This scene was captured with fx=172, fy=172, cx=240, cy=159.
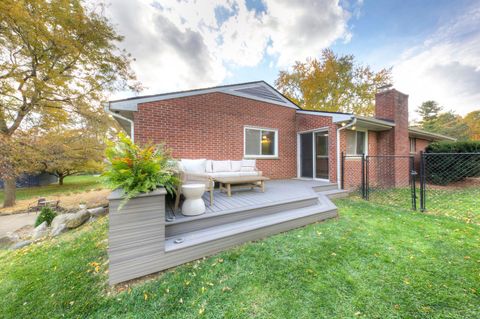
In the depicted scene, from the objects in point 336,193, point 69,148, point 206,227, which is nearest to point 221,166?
point 206,227

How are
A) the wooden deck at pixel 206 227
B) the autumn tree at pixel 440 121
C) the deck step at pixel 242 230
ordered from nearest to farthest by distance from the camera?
the wooden deck at pixel 206 227
the deck step at pixel 242 230
the autumn tree at pixel 440 121

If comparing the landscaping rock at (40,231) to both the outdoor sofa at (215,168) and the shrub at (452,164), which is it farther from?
the shrub at (452,164)

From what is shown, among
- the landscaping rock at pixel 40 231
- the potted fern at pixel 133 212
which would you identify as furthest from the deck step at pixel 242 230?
the landscaping rock at pixel 40 231

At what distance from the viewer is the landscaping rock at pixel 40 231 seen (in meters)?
4.54

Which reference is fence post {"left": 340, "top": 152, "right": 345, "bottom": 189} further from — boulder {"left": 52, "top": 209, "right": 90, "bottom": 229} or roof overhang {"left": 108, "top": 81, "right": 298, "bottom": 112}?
boulder {"left": 52, "top": 209, "right": 90, "bottom": 229}

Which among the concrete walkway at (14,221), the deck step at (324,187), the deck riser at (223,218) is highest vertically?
the deck step at (324,187)

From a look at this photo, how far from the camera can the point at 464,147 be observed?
8930mm

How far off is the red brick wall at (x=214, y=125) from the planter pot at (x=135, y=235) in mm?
3666

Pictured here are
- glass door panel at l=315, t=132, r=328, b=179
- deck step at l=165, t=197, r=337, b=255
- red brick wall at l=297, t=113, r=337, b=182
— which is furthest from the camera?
glass door panel at l=315, t=132, r=328, b=179

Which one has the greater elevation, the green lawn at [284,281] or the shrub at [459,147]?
the shrub at [459,147]

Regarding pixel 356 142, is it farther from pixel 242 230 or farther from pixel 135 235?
pixel 135 235

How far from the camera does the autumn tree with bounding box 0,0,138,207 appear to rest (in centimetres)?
684

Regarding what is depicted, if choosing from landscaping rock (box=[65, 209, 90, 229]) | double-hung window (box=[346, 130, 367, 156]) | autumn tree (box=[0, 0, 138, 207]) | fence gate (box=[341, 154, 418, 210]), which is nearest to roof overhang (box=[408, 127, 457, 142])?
fence gate (box=[341, 154, 418, 210])

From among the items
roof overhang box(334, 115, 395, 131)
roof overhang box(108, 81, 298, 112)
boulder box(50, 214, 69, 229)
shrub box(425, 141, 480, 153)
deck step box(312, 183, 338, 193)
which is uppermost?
roof overhang box(108, 81, 298, 112)
